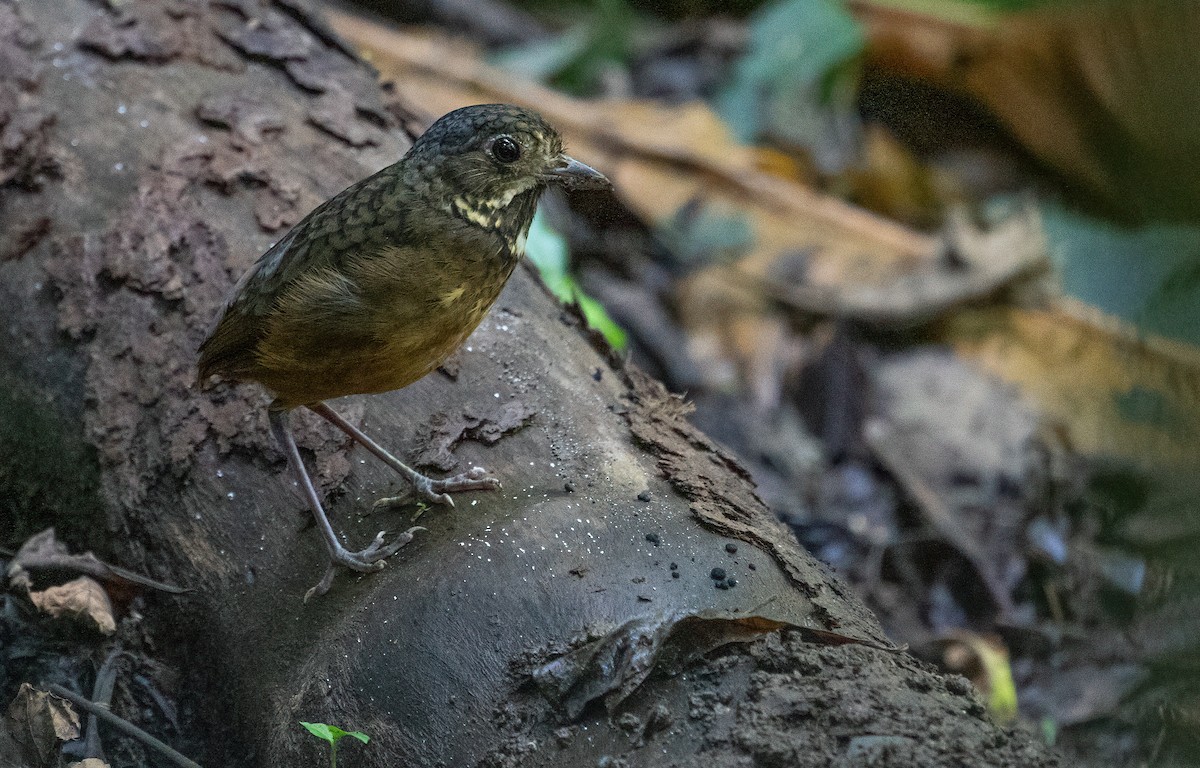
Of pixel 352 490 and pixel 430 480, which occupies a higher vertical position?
pixel 430 480

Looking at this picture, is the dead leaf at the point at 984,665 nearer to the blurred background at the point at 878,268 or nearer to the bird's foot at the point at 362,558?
the blurred background at the point at 878,268

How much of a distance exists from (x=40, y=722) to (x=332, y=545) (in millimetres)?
751

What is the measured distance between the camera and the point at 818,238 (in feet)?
20.8

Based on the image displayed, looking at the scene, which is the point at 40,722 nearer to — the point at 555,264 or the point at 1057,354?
the point at 555,264

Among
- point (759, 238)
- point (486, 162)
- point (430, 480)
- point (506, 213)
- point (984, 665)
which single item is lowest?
point (984, 665)

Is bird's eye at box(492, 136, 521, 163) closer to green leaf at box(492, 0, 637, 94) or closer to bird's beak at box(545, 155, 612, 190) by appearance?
bird's beak at box(545, 155, 612, 190)

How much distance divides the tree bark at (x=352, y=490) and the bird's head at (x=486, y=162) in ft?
1.47

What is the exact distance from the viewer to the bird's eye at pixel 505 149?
117 inches

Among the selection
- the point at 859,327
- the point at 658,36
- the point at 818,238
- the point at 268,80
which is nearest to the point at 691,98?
the point at 658,36

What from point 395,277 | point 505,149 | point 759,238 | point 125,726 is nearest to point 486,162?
point 505,149

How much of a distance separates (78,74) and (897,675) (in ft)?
9.80

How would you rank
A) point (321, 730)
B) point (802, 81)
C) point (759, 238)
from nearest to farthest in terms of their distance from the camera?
1. point (321, 730)
2. point (759, 238)
3. point (802, 81)

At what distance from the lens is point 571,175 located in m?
3.06

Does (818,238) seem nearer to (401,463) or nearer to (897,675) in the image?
(401,463)
